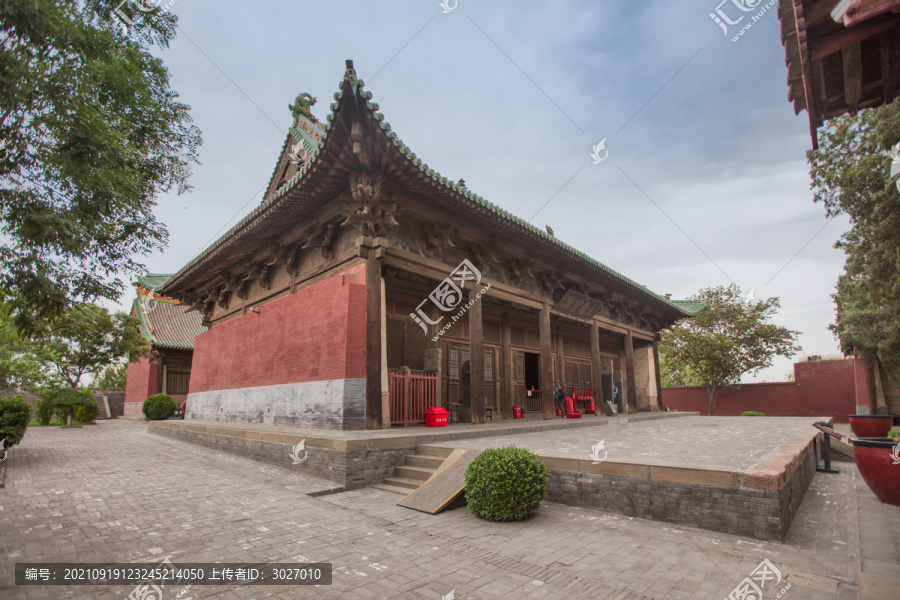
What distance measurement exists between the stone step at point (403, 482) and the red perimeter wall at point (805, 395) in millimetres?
21094

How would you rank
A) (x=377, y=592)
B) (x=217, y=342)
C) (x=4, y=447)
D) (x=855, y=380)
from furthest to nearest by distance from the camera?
(x=855, y=380)
(x=217, y=342)
(x=4, y=447)
(x=377, y=592)

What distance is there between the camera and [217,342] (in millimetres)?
13516

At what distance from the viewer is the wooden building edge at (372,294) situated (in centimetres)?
781

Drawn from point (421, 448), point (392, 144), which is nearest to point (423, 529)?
point (421, 448)

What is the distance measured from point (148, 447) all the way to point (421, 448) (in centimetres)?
733

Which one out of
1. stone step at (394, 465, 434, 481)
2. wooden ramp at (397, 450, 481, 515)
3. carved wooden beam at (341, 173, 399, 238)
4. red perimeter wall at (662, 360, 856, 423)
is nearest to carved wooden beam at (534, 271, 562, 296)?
carved wooden beam at (341, 173, 399, 238)

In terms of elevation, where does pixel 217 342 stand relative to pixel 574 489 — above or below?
above

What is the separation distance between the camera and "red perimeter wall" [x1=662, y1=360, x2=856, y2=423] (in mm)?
22141

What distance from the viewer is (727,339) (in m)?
21.1

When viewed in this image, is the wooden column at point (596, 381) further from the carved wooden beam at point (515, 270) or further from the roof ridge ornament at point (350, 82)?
the roof ridge ornament at point (350, 82)

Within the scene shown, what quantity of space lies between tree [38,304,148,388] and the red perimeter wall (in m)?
26.2

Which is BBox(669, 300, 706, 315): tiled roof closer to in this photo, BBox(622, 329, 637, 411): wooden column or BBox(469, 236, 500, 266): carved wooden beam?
BBox(622, 329, 637, 411): wooden column

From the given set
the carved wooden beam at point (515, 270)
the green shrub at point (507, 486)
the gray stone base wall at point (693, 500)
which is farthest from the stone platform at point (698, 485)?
the carved wooden beam at point (515, 270)

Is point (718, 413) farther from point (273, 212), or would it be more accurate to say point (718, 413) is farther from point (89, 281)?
point (89, 281)
